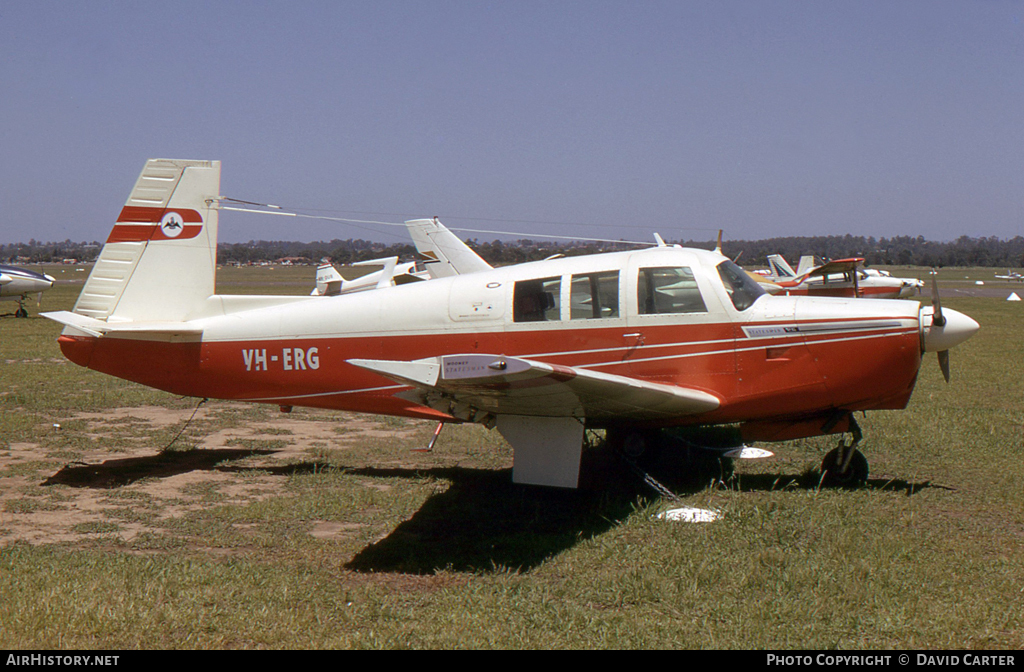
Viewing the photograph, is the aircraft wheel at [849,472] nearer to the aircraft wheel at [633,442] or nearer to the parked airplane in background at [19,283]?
the aircraft wheel at [633,442]

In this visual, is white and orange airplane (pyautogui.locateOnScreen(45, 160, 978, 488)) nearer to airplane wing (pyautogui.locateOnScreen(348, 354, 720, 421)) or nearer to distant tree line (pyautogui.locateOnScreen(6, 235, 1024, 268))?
airplane wing (pyautogui.locateOnScreen(348, 354, 720, 421))

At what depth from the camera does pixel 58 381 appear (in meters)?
14.7

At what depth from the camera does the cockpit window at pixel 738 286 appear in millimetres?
7270

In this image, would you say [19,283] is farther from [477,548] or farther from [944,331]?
→ [944,331]

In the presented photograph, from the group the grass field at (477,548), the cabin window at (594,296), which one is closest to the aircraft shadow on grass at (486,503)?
the grass field at (477,548)

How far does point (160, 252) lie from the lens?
872 cm

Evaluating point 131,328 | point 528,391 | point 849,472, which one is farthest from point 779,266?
point 528,391

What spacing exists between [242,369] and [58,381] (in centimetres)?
844

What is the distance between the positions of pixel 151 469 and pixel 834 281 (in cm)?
2847

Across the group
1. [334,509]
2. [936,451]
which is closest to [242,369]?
[334,509]

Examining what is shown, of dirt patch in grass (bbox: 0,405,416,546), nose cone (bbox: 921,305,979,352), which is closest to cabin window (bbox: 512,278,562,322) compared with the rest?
dirt patch in grass (bbox: 0,405,416,546)

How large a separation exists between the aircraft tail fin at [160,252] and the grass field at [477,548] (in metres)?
1.85

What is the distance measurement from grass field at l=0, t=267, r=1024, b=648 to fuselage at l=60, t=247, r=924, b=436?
99cm
